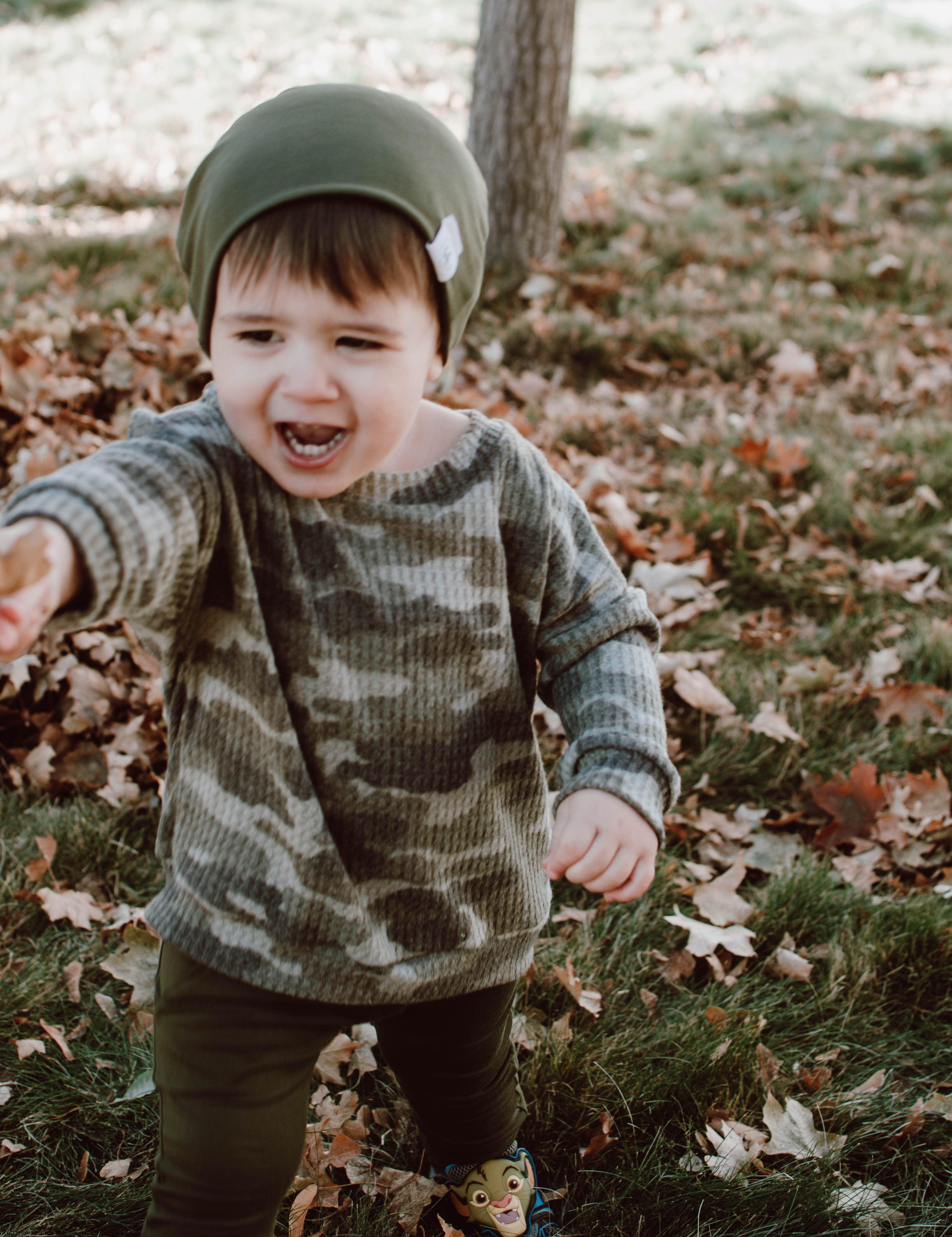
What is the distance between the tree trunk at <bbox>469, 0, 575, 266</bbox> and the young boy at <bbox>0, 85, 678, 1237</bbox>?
4.38 metres

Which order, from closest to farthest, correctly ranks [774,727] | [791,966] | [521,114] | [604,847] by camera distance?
[604,847] < [791,966] < [774,727] < [521,114]

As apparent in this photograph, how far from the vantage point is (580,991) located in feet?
7.32

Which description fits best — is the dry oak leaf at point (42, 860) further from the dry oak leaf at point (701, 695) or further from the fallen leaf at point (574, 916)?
the dry oak leaf at point (701, 695)

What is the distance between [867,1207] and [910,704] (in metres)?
1.61

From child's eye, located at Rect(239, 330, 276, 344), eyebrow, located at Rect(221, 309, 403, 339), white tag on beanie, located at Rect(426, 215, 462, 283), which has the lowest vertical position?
child's eye, located at Rect(239, 330, 276, 344)

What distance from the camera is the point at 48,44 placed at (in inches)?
408

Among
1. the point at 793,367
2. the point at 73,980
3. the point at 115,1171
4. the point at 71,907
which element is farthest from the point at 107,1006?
the point at 793,367

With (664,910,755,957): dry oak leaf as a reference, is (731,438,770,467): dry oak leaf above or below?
above

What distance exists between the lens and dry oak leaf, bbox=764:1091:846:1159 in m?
1.97

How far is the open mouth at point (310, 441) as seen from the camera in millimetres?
1318

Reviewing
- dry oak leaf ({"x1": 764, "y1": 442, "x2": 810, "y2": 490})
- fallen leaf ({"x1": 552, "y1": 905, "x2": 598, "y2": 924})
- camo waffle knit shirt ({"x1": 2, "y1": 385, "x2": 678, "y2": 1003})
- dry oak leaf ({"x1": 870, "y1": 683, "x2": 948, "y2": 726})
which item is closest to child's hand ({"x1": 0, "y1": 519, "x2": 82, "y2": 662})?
camo waffle knit shirt ({"x1": 2, "y1": 385, "x2": 678, "y2": 1003})

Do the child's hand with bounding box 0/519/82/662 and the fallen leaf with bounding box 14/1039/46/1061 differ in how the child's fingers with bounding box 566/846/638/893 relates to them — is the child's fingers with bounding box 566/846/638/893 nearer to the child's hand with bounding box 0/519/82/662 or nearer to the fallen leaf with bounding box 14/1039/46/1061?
the child's hand with bounding box 0/519/82/662

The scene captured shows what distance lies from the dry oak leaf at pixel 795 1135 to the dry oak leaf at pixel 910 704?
1.39m

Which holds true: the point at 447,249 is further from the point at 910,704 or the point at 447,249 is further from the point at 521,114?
the point at 521,114
